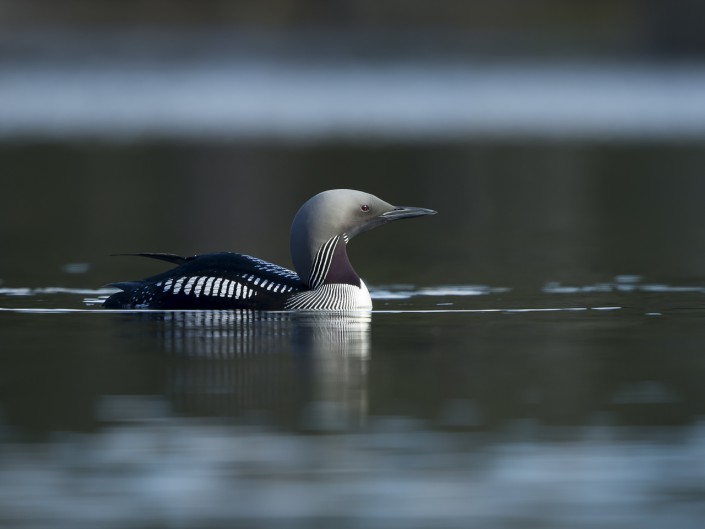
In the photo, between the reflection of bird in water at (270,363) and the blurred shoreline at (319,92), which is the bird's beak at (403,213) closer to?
the reflection of bird in water at (270,363)

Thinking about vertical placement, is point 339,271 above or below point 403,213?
below

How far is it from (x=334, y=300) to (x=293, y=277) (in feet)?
0.92

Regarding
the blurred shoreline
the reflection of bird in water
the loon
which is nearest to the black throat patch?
the loon

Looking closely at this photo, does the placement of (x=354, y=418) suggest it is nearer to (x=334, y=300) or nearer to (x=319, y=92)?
(x=334, y=300)

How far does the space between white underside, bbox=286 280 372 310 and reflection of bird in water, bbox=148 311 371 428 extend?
5 centimetres

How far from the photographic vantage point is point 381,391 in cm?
698

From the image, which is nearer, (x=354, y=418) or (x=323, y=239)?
(x=354, y=418)

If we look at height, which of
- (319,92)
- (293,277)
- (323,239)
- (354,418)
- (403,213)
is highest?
(319,92)

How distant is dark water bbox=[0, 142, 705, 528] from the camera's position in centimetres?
544

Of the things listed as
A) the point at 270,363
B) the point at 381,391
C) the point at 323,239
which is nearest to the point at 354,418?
the point at 381,391

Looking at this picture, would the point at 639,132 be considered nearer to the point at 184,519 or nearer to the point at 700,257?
the point at 700,257

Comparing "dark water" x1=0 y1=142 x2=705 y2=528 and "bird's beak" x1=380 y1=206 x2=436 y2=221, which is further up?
"bird's beak" x1=380 y1=206 x2=436 y2=221

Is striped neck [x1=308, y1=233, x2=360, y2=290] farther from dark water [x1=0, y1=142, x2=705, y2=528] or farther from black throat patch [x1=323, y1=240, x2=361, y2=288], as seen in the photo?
dark water [x1=0, y1=142, x2=705, y2=528]

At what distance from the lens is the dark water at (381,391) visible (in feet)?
17.8
